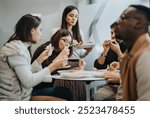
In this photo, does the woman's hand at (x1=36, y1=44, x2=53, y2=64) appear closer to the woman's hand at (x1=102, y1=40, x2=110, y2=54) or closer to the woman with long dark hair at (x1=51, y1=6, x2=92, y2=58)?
the woman with long dark hair at (x1=51, y1=6, x2=92, y2=58)

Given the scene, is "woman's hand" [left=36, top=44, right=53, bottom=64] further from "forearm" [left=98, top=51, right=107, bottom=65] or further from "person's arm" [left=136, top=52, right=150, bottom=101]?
"person's arm" [left=136, top=52, right=150, bottom=101]

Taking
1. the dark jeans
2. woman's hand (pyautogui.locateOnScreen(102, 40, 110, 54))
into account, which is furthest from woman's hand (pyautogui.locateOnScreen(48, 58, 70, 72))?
woman's hand (pyautogui.locateOnScreen(102, 40, 110, 54))

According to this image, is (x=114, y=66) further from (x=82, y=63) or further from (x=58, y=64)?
(x=58, y=64)

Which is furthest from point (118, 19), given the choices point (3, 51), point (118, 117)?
point (3, 51)

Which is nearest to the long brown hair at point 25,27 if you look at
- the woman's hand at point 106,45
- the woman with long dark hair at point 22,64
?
the woman with long dark hair at point 22,64

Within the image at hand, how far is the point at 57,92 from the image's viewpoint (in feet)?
4.91

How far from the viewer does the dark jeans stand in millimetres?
1491

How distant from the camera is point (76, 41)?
4.88 ft

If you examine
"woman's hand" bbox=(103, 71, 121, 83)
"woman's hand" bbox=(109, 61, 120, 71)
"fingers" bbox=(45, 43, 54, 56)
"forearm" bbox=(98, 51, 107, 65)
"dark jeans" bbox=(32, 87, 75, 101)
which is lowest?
"dark jeans" bbox=(32, 87, 75, 101)

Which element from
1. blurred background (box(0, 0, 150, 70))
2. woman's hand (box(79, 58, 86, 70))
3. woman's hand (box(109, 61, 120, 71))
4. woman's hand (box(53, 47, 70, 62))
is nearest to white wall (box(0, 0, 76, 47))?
blurred background (box(0, 0, 150, 70))

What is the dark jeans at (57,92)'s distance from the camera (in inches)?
58.7

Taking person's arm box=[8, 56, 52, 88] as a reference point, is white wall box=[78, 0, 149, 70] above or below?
above

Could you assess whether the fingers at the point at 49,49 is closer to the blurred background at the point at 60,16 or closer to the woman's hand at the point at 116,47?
the blurred background at the point at 60,16

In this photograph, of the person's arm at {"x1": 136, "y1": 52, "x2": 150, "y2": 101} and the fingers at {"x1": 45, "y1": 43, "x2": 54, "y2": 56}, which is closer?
the person's arm at {"x1": 136, "y1": 52, "x2": 150, "y2": 101}
